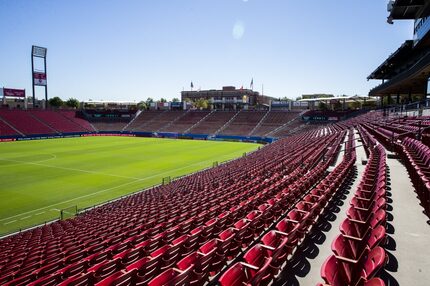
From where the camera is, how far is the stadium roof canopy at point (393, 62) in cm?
4006

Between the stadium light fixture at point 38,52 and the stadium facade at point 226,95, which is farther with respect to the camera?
the stadium facade at point 226,95

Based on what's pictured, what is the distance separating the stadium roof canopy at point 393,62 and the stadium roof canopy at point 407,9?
9385 millimetres

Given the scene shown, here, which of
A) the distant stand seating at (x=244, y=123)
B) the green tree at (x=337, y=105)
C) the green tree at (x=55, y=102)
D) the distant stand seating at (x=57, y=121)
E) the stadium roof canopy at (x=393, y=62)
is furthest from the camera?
the green tree at (x=55, y=102)

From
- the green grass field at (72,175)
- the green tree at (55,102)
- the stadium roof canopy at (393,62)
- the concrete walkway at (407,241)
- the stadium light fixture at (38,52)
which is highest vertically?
the stadium light fixture at (38,52)

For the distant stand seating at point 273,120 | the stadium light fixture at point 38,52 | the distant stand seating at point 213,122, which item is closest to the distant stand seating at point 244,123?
the distant stand seating at point 273,120

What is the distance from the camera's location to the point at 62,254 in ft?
28.3

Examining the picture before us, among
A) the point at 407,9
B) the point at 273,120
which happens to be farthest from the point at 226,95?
the point at 407,9

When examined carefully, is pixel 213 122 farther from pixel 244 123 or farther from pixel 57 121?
pixel 57 121

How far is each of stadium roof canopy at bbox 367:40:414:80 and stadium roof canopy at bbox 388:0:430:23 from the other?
9.38 metres

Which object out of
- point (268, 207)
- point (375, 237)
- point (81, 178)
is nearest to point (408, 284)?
point (375, 237)

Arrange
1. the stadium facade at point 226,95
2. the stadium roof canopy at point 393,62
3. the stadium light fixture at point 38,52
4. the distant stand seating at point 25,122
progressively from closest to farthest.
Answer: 1. the stadium roof canopy at point 393,62
2. the distant stand seating at point 25,122
3. the stadium light fixture at point 38,52
4. the stadium facade at point 226,95

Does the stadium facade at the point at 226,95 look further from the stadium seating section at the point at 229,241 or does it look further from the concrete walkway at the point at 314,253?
the concrete walkway at the point at 314,253

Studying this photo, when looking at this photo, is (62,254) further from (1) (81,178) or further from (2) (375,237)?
(1) (81,178)

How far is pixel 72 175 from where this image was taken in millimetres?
30078
